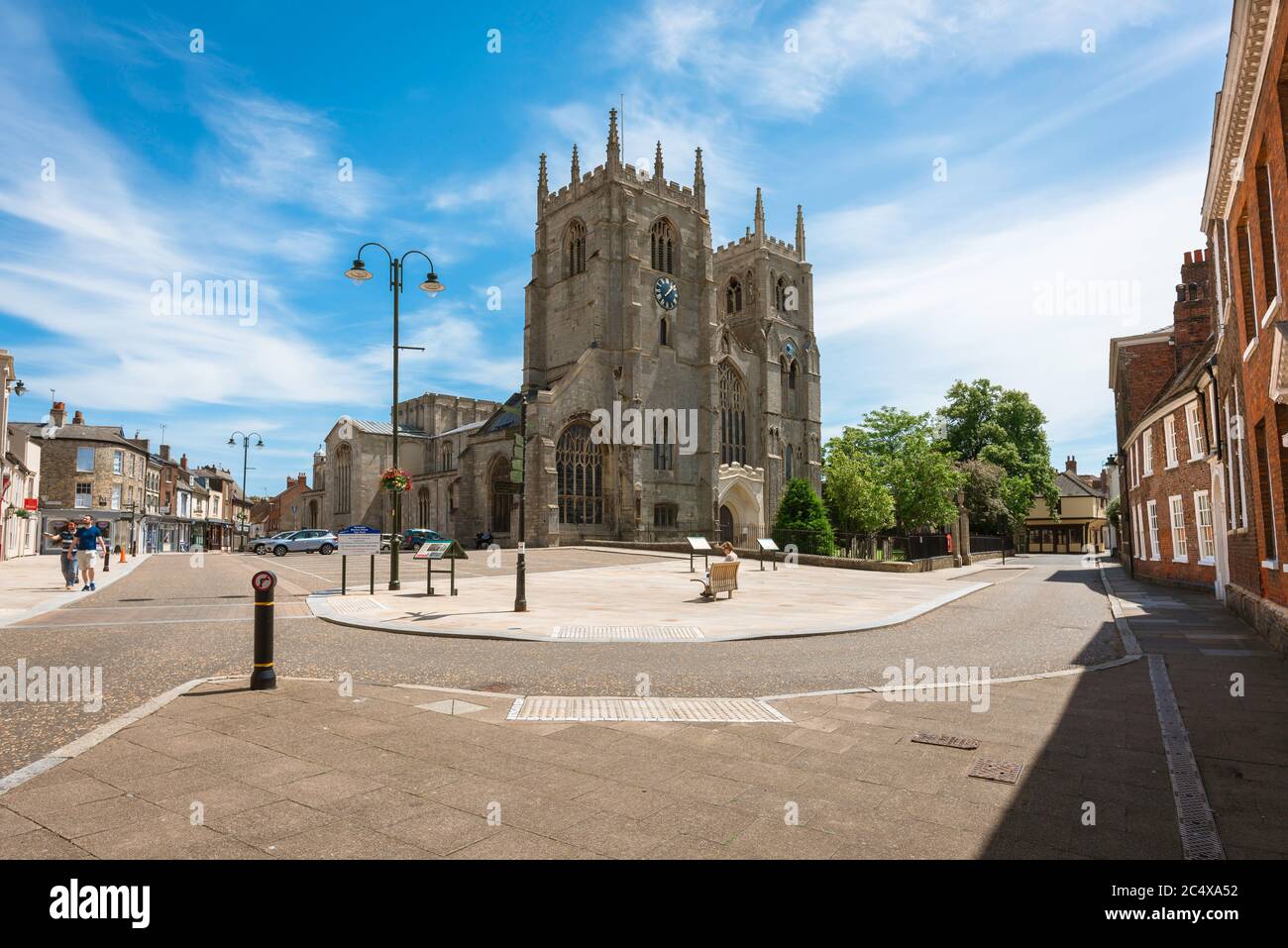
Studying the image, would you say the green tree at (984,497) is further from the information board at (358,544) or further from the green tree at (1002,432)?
the information board at (358,544)

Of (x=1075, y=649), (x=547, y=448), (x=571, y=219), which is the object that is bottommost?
(x=1075, y=649)

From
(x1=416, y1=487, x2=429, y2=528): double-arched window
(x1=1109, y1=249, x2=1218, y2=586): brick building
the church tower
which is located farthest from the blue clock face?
(x1=1109, y1=249, x2=1218, y2=586): brick building

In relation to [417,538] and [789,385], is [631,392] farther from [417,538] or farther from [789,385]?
[789,385]

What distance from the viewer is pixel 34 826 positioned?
3695 millimetres

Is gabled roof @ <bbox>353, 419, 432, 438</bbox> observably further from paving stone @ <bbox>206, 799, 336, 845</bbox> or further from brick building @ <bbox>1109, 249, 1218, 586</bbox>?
paving stone @ <bbox>206, 799, 336, 845</bbox>

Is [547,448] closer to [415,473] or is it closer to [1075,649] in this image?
[415,473]

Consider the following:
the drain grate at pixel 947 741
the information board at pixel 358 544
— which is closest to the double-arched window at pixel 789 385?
the information board at pixel 358 544

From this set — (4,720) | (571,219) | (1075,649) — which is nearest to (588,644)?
(4,720)

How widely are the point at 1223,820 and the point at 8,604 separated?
1867 cm

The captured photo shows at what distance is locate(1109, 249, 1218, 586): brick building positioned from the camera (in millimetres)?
18484

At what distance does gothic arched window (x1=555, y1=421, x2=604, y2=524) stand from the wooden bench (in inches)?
1113

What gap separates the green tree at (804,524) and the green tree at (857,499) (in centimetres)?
497

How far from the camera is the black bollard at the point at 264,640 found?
6.93 metres

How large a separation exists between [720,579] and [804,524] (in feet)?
74.1
